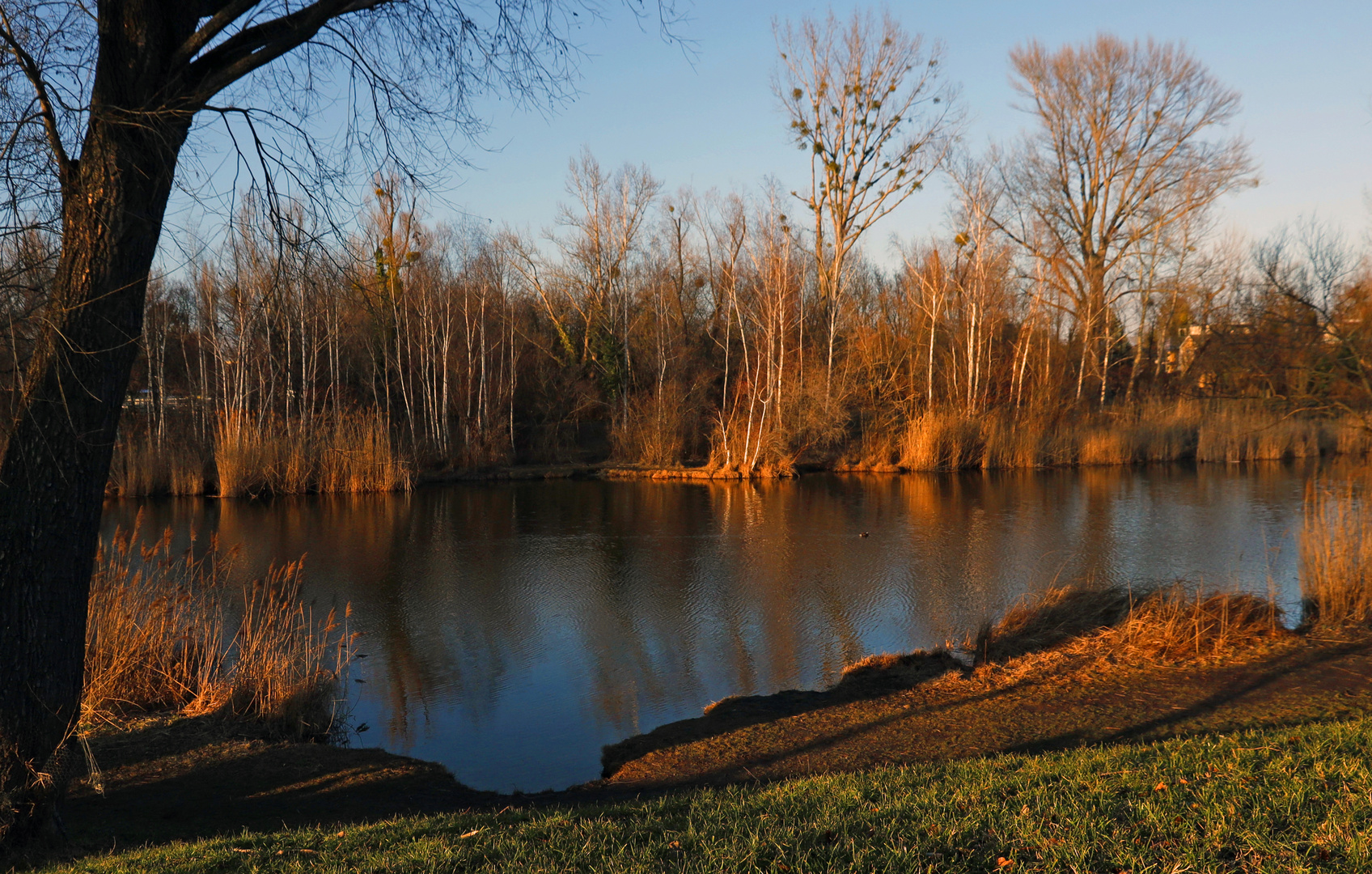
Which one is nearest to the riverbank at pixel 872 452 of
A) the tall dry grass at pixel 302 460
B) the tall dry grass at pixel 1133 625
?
the tall dry grass at pixel 302 460

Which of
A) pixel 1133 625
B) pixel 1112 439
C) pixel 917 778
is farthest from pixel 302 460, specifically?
pixel 1112 439

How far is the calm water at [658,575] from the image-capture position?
755cm

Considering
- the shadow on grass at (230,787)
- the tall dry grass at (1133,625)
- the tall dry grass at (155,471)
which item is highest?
the tall dry grass at (155,471)

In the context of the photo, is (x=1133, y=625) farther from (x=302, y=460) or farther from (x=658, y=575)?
(x=302, y=460)

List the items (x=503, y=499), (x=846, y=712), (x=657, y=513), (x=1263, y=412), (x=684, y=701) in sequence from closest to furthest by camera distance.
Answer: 1. (x=846, y=712)
2. (x=684, y=701)
3. (x=657, y=513)
4. (x=503, y=499)
5. (x=1263, y=412)

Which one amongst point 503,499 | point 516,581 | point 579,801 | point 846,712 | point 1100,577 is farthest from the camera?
point 503,499

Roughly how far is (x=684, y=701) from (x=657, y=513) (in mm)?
12184

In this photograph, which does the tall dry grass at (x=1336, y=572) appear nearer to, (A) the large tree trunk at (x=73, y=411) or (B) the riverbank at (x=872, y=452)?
(A) the large tree trunk at (x=73, y=411)

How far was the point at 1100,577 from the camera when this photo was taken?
11.5 metres

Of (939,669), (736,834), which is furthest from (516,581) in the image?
(736,834)

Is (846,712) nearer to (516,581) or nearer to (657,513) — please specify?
(516,581)

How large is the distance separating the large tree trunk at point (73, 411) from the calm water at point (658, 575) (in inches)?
97.9

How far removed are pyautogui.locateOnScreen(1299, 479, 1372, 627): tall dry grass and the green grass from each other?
451 centimetres

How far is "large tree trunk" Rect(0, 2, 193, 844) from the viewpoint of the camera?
4.38 meters
